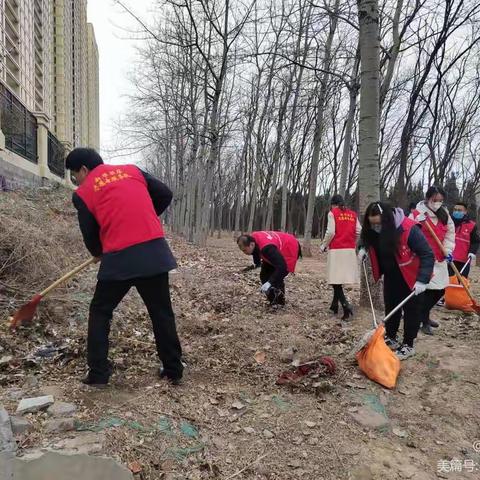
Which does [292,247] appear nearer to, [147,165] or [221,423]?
[221,423]

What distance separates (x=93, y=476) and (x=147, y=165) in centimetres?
4380

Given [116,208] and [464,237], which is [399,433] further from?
[464,237]

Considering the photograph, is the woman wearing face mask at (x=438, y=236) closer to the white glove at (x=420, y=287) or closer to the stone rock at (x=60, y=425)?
the white glove at (x=420, y=287)

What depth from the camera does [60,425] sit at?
8.19 ft

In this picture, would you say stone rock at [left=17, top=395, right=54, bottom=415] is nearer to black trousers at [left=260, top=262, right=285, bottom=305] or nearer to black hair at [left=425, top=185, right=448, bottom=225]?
black trousers at [left=260, top=262, right=285, bottom=305]

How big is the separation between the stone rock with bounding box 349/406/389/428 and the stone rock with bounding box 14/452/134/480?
5.66 feet

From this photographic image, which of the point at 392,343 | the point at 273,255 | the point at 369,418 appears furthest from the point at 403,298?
the point at 273,255

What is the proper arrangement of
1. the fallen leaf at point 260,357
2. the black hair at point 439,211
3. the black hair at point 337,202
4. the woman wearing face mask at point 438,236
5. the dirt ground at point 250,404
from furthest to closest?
the black hair at point 337,202 → the black hair at point 439,211 → the woman wearing face mask at point 438,236 → the fallen leaf at point 260,357 → the dirt ground at point 250,404

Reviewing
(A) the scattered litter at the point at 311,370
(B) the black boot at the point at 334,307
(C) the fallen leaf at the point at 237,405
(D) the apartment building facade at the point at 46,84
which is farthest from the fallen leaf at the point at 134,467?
(D) the apartment building facade at the point at 46,84

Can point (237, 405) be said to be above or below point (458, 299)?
below

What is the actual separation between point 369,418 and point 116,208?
2.42m

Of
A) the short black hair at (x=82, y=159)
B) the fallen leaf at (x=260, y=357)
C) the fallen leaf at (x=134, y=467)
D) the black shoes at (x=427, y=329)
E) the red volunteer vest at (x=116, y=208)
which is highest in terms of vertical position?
the short black hair at (x=82, y=159)

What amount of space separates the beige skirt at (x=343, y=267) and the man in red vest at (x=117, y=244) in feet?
9.89

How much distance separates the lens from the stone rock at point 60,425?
2.47m
